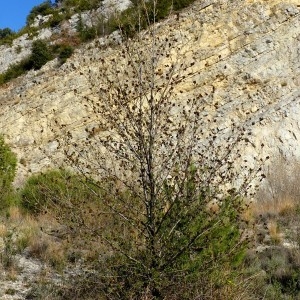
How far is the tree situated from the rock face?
10.5 metres

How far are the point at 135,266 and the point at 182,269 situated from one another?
496mm

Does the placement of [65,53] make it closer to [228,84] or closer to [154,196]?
[228,84]

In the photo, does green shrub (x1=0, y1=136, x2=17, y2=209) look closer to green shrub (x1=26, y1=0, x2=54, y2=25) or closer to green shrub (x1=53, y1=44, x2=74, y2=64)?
green shrub (x1=53, y1=44, x2=74, y2=64)

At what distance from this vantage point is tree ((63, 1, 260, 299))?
505 centimetres

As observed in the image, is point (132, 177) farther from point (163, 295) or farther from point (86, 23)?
point (86, 23)

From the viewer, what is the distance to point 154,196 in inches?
202

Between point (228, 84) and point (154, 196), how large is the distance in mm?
12367

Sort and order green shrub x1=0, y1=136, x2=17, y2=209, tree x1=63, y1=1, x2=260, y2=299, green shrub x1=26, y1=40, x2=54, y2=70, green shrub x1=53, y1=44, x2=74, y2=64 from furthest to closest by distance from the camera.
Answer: green shrub x1=26, y1=40, x2=54, y2=70
green shrub x1=53, y1=44, x2=74, y2=64
green shrub x1=0, y1=136, x2=17, y2=209
tree x1=63, y1=1, x2=260, y2=299

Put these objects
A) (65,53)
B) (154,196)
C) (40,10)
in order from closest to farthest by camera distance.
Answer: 1. (154,196)
2. (65,53)
3. (40,10)

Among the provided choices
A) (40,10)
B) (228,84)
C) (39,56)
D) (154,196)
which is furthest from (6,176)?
(40,10)

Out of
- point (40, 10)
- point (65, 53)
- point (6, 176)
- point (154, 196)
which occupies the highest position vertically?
point (40, 10)

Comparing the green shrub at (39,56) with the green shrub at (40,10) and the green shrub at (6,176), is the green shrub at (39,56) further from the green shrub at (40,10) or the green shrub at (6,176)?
the green shrub at (6,176)

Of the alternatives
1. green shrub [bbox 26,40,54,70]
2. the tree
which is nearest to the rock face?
green shrub [bbox 26,40,54,70]

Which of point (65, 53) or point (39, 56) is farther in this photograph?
point (39, 56)
